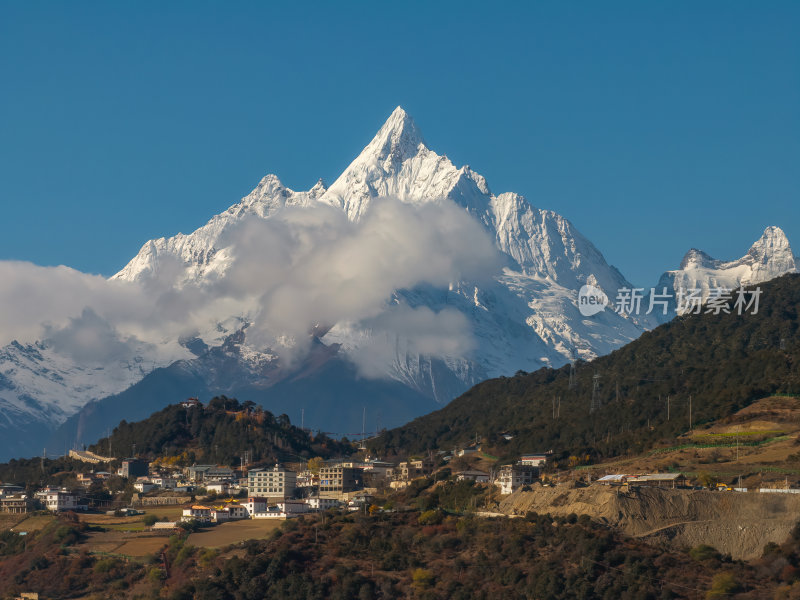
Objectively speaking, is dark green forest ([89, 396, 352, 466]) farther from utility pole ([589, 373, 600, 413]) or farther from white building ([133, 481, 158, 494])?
utility pole ([589, 373, 600, 413])

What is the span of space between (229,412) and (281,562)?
94.3 metres

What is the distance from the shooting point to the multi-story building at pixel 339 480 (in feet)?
491

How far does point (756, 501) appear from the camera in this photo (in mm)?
92750

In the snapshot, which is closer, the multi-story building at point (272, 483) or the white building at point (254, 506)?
the white building at point (254, 506)

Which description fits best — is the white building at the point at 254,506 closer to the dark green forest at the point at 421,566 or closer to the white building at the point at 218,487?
the dark green forest at the point at 421,566

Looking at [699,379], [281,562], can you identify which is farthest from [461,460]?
[281,562]

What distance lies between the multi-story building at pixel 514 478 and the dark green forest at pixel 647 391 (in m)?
8.87

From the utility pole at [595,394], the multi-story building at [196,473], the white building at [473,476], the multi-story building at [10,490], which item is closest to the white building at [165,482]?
the multi-story building at [196,473]

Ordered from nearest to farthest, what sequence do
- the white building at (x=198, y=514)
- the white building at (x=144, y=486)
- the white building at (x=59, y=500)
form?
the white building at (x=198, y=514)
the white building at (x=59, y=500)
the white building at (x=144, y=486)

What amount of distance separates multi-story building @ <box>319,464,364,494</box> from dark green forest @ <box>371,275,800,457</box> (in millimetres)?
14630

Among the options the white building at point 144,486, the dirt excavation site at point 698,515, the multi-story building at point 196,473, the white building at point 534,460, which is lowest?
the dirt excavation site at point 698,515

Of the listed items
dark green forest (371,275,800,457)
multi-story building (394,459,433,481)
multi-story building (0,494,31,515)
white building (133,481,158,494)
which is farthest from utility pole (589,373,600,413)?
multi-story building (0,494,31,515)

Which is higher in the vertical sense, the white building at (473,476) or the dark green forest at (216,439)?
the dark green forest at (216,439)

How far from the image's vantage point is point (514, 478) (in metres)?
118
